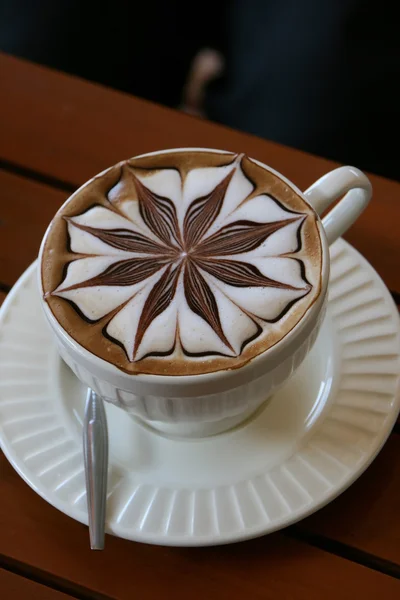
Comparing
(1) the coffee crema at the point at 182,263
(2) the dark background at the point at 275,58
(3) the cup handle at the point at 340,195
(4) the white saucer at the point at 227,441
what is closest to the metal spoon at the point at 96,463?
(4) the white saucer at the point at 227,441

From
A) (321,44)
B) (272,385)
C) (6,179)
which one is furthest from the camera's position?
(321,44)

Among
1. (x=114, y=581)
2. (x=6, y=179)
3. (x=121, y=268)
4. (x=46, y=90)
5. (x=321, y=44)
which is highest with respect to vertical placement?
(x=321, y=44)

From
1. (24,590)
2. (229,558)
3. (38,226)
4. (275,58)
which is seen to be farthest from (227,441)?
(275,58)

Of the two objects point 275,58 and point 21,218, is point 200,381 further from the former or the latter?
point 275,58

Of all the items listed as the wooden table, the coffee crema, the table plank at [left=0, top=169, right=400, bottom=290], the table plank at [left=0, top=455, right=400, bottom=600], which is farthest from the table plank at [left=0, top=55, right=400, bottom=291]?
the table plank at [left=0, top=455, right=400, bottom=600]

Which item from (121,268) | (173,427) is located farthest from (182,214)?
(173,427)

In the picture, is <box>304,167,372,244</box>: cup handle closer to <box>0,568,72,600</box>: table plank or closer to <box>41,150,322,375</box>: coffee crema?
<box>41,150,322,375</box>: coffee crema

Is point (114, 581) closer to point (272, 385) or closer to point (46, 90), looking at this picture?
point (272, 385)
